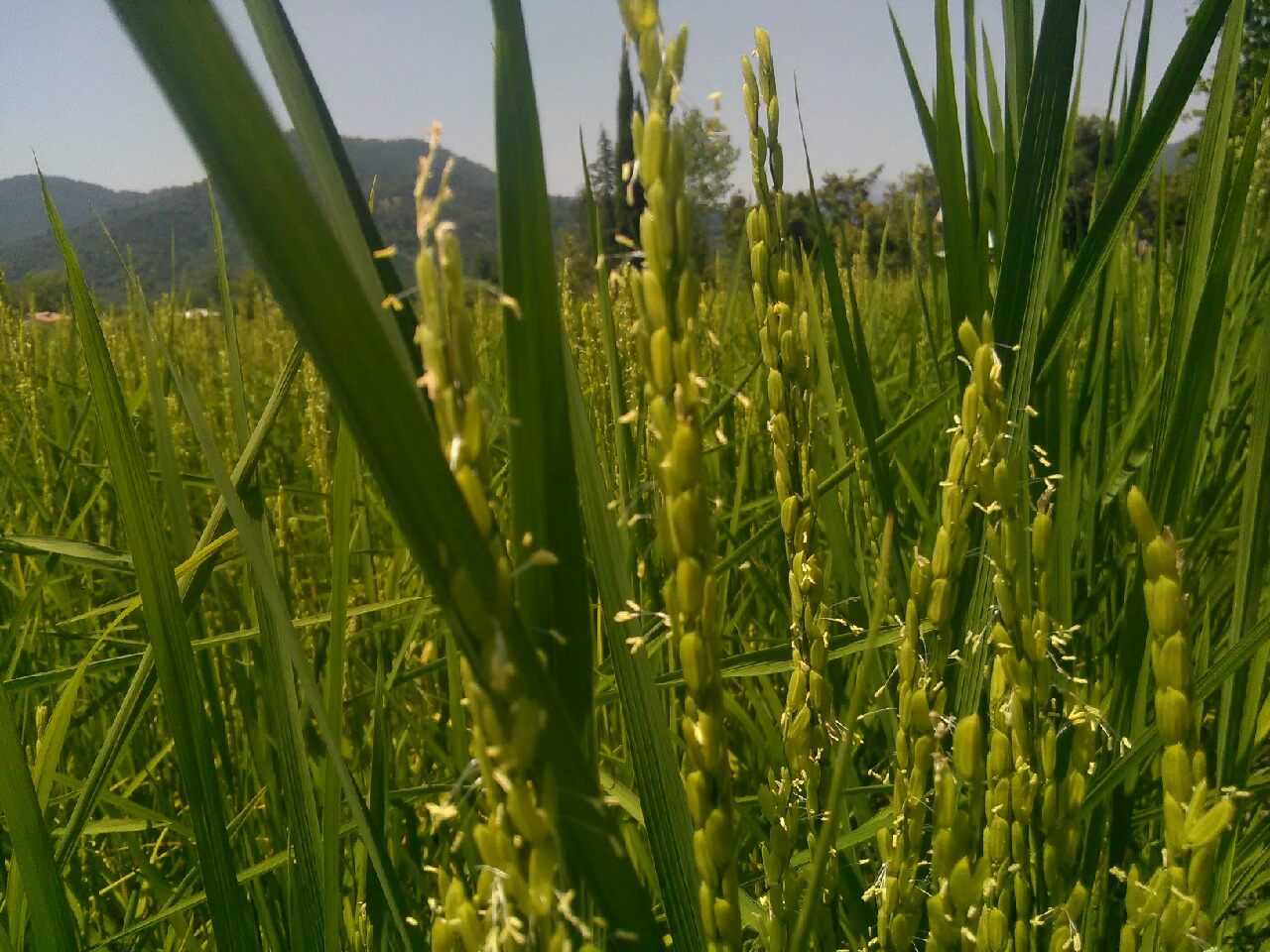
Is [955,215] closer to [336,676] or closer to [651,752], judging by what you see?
[651,752]

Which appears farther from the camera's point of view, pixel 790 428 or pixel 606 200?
pixel 606 200

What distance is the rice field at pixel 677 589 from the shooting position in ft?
0.99

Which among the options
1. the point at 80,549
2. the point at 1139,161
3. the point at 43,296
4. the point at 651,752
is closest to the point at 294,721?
the point at 651,752

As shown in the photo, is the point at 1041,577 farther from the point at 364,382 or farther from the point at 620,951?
the point at 364,382

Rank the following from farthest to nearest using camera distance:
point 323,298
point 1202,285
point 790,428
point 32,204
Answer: point 32,204, point 1202,285, point 790,428, point 323,298

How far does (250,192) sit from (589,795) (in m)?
0.25

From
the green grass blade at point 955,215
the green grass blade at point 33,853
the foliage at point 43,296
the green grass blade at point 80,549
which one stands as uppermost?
the foliage at point 43,296

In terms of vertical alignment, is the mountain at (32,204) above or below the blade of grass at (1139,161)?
above

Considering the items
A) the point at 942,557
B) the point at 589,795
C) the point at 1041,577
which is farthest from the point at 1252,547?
the point at 589,795

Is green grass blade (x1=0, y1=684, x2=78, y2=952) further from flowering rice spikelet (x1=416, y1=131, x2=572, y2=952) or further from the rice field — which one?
flowering rice spikelet (x1=416, y1=131, x2=572, y2=952)

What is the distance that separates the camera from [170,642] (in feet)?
2.01

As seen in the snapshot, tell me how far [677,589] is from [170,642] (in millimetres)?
411

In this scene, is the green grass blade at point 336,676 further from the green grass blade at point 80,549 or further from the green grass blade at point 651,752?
the green grass blade at point 80,549

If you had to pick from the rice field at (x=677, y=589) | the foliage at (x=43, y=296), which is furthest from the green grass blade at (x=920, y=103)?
the foliage at (x=43, y=296)
